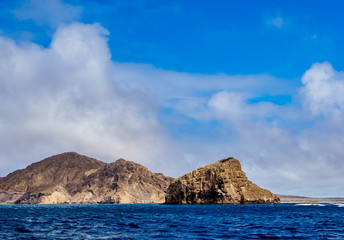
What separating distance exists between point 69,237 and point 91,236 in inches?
94.4

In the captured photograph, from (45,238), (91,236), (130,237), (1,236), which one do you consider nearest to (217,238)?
(130,237)

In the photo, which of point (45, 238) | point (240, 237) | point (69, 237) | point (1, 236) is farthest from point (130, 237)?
point (1, 236)

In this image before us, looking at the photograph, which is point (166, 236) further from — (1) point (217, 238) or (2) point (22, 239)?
(2) point (22, 239)

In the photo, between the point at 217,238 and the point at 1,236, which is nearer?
the point at 217,238

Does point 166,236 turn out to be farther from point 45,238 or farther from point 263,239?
point 45,238

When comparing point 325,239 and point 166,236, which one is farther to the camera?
point 166,236

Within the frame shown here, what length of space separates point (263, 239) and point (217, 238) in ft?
15.3

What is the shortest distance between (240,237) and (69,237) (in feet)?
60.3

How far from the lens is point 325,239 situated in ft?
118

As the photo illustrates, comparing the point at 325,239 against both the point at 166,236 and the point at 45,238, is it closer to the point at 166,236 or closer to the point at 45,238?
the point at 166,236

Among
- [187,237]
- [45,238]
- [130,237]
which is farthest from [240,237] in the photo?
Answer: [45,238]

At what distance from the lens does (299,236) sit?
38.8m

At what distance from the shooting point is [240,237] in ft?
123

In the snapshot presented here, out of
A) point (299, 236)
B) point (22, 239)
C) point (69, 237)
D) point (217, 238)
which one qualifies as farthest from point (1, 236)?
point (299, 236)
